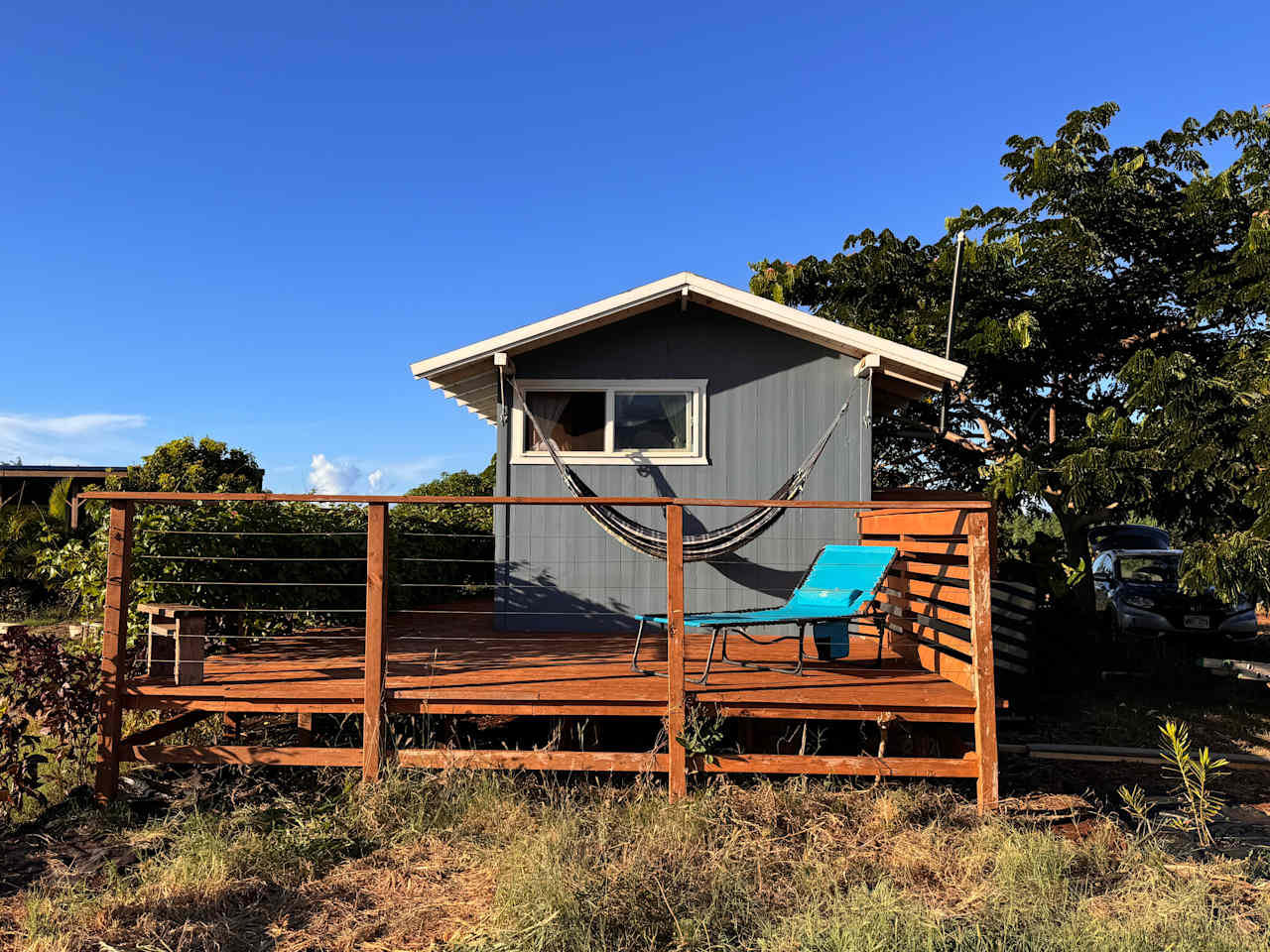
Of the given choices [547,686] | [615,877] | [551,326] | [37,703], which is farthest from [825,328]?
[37,703]

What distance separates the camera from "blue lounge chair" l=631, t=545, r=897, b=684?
482 centimetres

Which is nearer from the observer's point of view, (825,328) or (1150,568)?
(825,328)

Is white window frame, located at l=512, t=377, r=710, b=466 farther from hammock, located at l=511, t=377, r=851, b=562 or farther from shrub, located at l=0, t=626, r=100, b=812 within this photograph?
shrub, located at l=0, t=626, r=100, b=812

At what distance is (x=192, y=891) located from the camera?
331 cm

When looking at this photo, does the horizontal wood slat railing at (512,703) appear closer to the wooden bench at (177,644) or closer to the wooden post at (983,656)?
the wooden post at (983,656)

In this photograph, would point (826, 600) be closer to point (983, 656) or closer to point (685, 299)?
point (983, 656)

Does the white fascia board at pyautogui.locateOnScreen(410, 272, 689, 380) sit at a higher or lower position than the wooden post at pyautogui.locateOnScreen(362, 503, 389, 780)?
higher

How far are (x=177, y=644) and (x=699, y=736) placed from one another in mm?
3058

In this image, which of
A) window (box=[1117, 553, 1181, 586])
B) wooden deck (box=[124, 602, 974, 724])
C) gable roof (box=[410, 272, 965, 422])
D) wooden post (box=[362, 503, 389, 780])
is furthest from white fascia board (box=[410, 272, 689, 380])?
window (box=[1117, 553, 1181, 586])

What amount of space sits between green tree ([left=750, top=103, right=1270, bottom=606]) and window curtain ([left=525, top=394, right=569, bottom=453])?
5.50 metres

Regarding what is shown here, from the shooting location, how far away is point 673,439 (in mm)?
7133

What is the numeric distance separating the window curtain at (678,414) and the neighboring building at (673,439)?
0.03 feet

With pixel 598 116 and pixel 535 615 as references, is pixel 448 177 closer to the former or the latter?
pixel 598 116

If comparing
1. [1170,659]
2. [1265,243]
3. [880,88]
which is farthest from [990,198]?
[1170,659]
